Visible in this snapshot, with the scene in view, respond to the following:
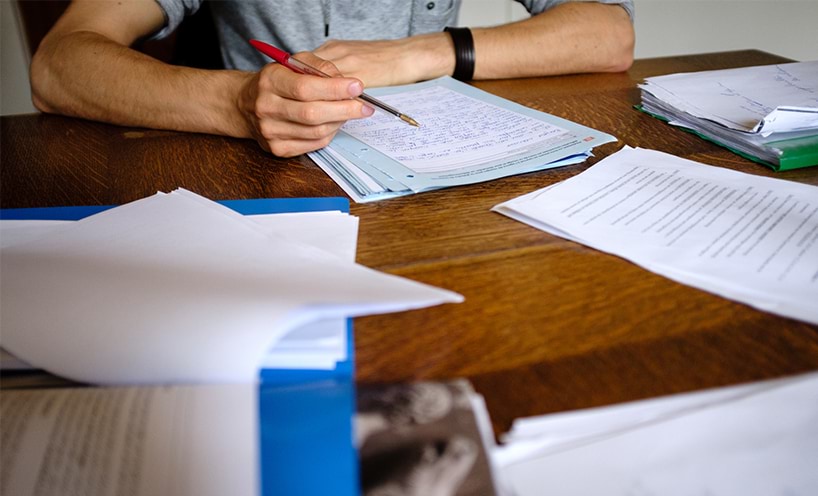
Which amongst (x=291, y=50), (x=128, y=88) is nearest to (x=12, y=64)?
(x=291, y=50)

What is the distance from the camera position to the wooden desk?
0.38m

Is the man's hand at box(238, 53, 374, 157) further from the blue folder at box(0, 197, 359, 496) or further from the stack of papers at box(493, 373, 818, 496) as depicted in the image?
the stack of papers at box(493, 373, 818, 496)

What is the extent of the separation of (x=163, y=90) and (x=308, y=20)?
1.74 feet

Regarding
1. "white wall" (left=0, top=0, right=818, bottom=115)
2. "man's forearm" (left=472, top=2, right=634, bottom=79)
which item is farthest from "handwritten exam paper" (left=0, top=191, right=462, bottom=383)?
"white wall" (left=0, top=0, right=818, bottom=115)

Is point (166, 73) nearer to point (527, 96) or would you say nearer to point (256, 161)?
point (256, 161)

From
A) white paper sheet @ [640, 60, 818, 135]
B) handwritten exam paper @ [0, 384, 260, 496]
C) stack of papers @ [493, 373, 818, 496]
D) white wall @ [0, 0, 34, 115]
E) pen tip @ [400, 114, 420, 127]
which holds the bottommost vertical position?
white wall @ [0, 0, 34, 115]

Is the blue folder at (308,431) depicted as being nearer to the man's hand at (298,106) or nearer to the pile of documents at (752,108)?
the man's hand at (298,106)

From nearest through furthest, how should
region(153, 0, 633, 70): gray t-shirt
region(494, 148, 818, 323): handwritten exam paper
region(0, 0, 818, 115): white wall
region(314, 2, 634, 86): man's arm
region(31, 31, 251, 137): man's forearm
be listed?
region(494, 148, 818, 323): handwritten exam paper < region(31, 31, 251, 137): man's forearm < region(314, 2, 634, 86): man's arm < region(153, 0, 633, 70): gray t-shirt < region(0, 0, 818, 115): white wall

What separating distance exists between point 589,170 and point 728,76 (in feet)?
1.45

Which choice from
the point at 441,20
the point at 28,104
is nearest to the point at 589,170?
the point at 441,20

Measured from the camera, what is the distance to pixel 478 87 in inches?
41.2

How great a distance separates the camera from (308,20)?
4.25ft

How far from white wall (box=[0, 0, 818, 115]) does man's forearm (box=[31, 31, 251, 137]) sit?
2.00 meters

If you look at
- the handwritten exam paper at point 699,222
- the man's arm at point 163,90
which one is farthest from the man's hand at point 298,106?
the handwritten exam paper at point 699,222
